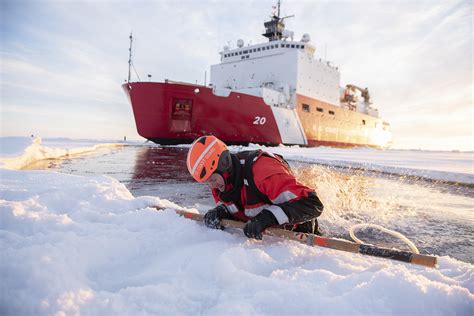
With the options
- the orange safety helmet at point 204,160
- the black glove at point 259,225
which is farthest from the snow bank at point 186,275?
the orange safety helmet at point 204,160

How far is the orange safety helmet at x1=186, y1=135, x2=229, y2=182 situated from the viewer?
210 cm

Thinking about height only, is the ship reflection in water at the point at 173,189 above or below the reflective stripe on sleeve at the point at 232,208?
below

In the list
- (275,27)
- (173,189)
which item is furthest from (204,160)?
(275,27)

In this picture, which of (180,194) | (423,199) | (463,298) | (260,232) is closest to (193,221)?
(260,232)

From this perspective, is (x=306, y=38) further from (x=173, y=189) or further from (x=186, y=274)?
(x=186, y=274)

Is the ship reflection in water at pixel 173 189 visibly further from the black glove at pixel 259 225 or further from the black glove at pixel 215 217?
the black glove at pixel 259 225

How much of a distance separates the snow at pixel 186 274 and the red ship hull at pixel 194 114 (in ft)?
41.5

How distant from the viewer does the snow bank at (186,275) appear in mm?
1326

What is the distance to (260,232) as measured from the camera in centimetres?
201

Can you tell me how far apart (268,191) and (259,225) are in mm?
263

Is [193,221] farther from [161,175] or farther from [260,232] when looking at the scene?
[161,175]

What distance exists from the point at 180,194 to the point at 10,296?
11.7ft

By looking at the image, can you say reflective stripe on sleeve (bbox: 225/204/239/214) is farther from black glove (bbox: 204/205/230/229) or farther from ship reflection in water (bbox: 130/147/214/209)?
ship reflection in water (bbox: 130/147/214/209)

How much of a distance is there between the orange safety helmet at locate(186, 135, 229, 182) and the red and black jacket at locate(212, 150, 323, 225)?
0.18m
